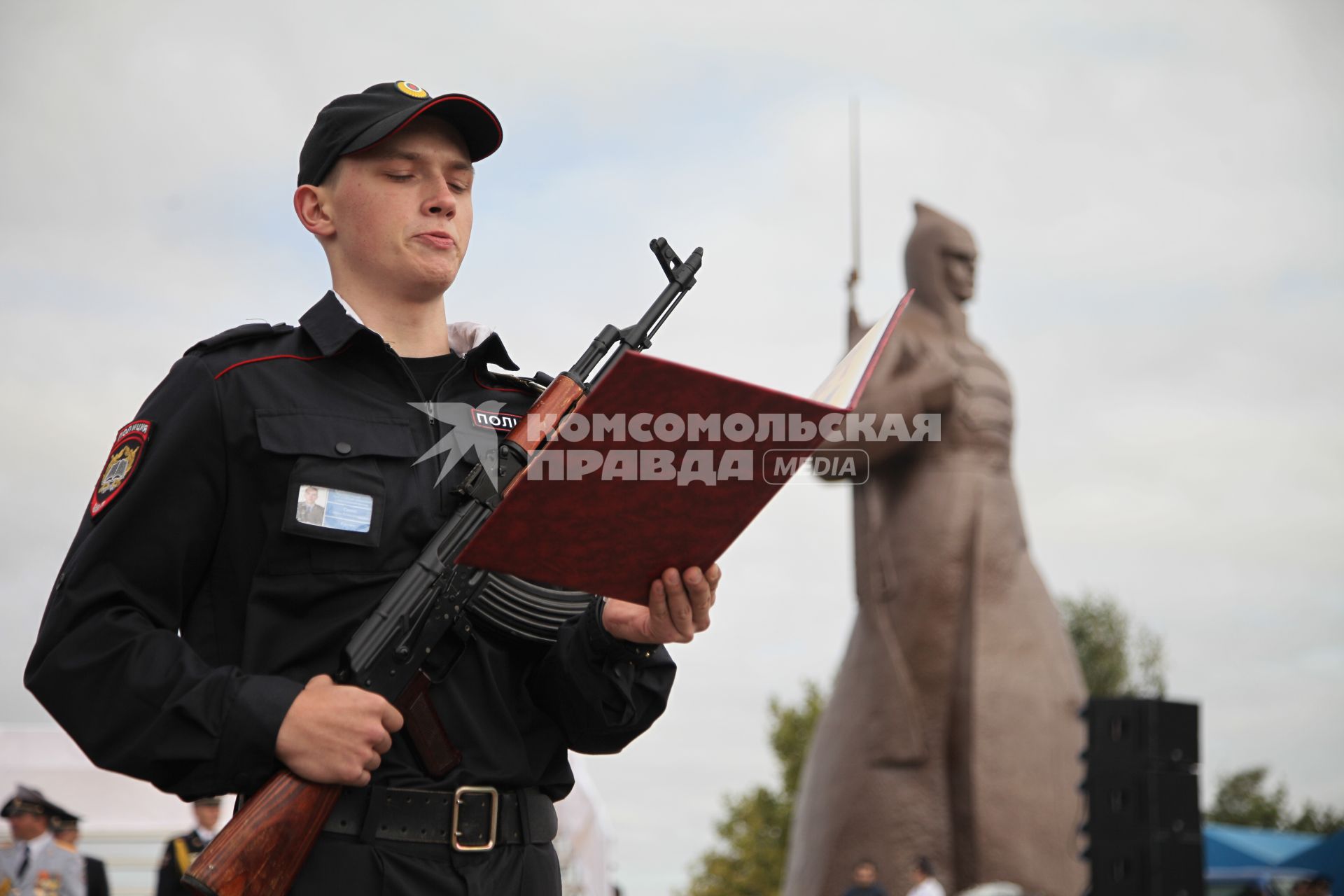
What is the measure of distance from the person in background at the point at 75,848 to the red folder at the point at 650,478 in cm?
646

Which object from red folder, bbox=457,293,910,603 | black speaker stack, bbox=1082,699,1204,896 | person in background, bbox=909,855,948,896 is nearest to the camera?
red folder, bbox=457,293,910,603

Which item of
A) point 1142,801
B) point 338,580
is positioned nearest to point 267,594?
point 338,580

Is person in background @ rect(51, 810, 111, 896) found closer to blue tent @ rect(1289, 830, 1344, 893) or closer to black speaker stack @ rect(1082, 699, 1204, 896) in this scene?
black speaker stack @ rect(1082, 699, 1204, 896)

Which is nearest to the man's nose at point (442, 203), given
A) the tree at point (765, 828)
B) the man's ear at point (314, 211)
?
the man's ear at point (314, 211)

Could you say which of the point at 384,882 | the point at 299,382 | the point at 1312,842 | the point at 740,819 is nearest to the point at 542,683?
the point at 384,882

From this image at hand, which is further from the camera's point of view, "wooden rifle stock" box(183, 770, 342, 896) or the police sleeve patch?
the police sleeve patch

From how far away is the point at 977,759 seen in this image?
9906 millimetres

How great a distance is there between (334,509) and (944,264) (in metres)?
9.87

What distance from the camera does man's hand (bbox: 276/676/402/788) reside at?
169 cm

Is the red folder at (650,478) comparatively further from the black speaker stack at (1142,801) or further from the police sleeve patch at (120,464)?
the black speaker stack at (1142,801)

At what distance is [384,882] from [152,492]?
2.05 ft

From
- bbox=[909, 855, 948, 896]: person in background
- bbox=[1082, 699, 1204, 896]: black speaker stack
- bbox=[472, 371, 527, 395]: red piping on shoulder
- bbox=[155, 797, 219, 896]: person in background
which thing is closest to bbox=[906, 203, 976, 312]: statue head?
bbox=[1082, 699, 1204, 896]: black speaker stack

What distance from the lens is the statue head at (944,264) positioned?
1114cm

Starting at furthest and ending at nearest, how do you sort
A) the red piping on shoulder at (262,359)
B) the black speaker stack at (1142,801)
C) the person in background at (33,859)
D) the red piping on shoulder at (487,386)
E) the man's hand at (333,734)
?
1. the black speaker stack at (1142,801)
2. the person in background at (33,859)
3. the red piping on shoulder at (487,386)
4. the red piping on shoulder at (262,359)
5. the man's hand at (333,734)
